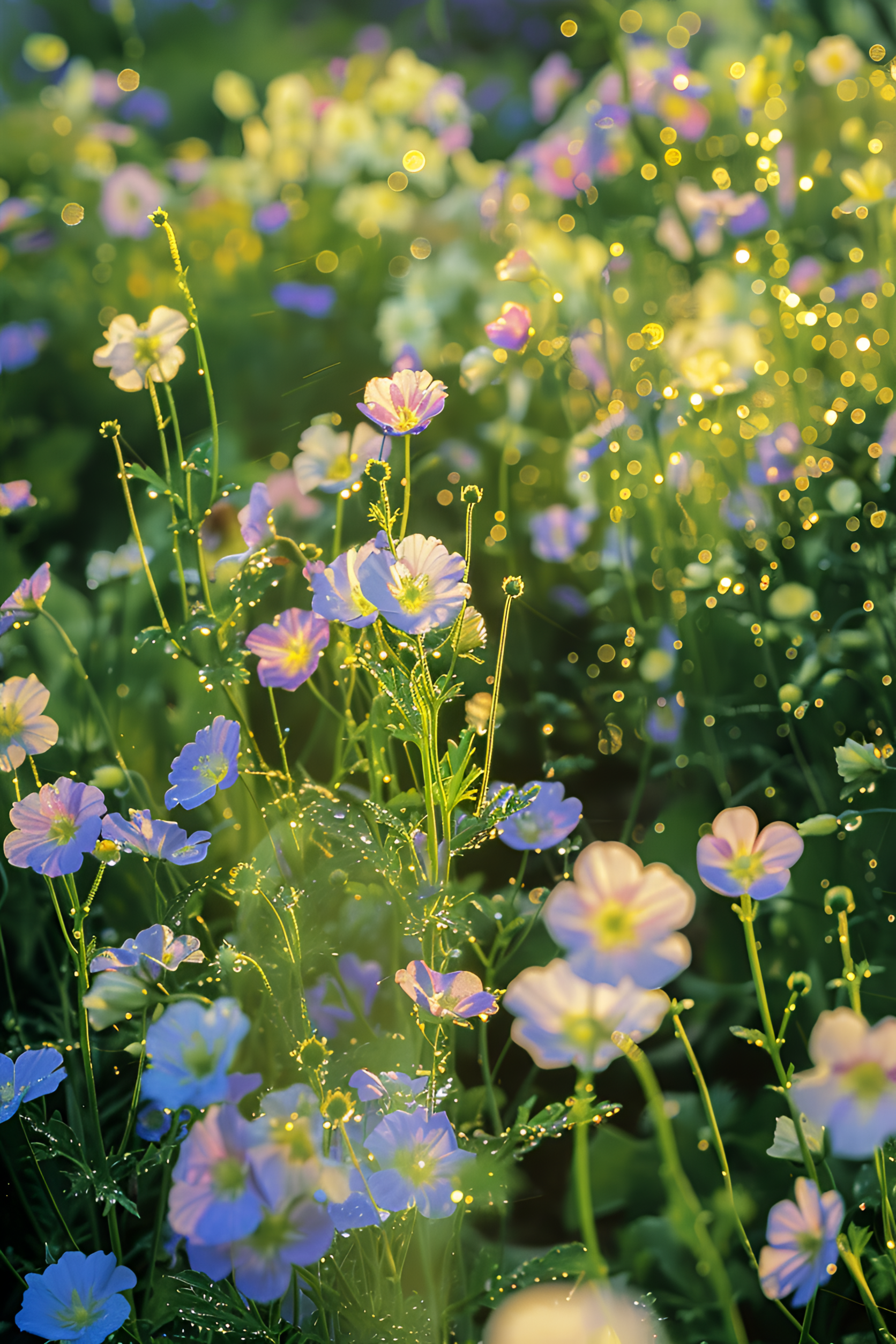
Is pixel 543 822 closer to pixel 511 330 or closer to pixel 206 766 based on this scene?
pixel 206 766

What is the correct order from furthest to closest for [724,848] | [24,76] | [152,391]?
[24,76]
[152,391]
[724,848]

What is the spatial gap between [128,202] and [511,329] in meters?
1.43

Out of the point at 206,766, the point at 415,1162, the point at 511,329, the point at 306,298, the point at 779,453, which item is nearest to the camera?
the point at 415,1162

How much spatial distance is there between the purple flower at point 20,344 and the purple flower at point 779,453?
3.32 ft

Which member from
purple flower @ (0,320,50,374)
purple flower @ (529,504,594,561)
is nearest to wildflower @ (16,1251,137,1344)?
purple flower @ (529,504,594,561)

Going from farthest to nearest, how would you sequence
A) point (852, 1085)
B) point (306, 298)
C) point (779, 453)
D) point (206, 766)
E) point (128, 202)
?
point (128, 202), point (306, 298), point (779, 453), point (206, 766), point (852, 1085)

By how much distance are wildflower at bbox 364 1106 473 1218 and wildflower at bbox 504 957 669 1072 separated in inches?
5.5

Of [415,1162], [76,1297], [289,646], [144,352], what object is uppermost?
[144,352]

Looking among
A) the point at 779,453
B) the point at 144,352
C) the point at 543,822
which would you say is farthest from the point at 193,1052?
the point at 779,453

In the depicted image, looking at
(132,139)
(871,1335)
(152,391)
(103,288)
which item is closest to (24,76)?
(132,139)

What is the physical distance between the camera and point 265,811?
58cm

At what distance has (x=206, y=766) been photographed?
20.8 inches

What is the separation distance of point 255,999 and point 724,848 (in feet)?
1.19

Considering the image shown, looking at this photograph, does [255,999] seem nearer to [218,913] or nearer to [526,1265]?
[218,913]
